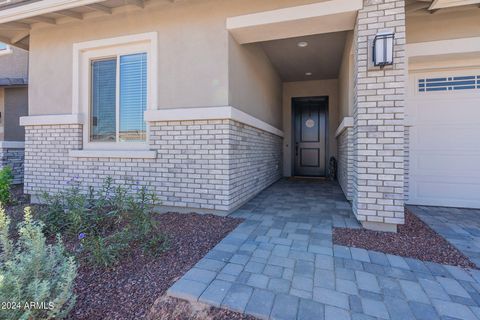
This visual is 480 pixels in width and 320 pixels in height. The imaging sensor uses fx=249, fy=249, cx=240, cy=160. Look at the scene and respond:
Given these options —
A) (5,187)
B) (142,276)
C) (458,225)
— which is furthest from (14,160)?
(458,225)

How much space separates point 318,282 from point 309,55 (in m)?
5.63

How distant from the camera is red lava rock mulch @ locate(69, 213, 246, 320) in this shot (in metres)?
1.76

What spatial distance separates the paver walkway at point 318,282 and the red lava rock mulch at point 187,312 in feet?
0.15

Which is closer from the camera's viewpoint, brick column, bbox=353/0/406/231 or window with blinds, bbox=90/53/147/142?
brick column, bbox=353/0/406/231

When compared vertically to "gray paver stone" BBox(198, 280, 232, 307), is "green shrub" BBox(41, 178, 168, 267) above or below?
above

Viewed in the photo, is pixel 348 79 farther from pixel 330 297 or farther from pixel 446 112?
pixel 330 297

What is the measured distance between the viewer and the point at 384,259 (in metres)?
2.46

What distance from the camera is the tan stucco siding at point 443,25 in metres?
3.84

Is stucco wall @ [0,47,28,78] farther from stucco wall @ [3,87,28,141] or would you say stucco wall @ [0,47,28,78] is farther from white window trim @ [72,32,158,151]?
white window trim @ [72,32,158,151]

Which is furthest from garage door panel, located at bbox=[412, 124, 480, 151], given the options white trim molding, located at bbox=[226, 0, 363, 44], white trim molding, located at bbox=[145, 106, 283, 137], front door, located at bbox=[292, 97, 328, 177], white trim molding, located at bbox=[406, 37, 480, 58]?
front door, located at bbox=[292, 97, 328, 177]

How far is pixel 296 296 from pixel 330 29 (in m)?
3.73

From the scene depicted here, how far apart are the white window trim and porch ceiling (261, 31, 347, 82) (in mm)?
2608

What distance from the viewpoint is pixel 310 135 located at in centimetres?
903

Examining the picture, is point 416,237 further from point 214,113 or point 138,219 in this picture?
point 138,219
